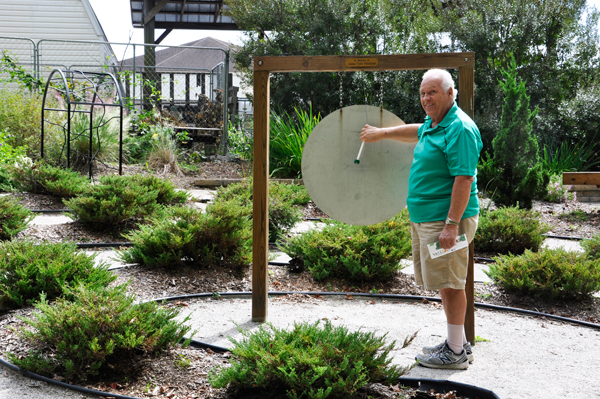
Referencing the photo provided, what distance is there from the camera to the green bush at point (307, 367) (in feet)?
7.44

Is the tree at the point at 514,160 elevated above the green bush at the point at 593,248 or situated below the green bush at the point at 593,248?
above

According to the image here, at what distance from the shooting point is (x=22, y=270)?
3.48m

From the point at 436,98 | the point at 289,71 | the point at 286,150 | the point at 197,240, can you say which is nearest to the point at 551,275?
the point at 436,98

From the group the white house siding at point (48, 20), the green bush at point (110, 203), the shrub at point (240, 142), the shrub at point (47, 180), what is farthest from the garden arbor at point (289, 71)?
the white house siding at point (48, 20)

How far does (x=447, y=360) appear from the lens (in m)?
2.94

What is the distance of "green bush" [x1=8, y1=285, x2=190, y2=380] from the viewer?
257 centimetres

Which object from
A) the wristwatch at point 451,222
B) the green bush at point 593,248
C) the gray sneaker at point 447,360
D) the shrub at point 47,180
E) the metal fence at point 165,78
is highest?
the metal fence at point 165,78

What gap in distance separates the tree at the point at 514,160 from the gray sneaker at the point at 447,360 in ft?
17.6

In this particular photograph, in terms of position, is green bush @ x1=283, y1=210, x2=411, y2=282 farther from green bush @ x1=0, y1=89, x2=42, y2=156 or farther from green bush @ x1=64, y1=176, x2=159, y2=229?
green bush @ x1=0, y1=89, x2=42, y2=156

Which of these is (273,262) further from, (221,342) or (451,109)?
(451,109)

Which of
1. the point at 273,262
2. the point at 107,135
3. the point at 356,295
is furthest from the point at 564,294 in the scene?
the point at 107,135

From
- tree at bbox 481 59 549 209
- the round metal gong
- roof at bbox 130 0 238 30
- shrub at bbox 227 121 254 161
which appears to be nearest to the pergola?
roof at bbox 130 0 238 30

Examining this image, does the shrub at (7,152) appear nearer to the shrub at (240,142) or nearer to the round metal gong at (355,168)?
the shrub at (240,142)

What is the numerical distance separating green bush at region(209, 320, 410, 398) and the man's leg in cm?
66
